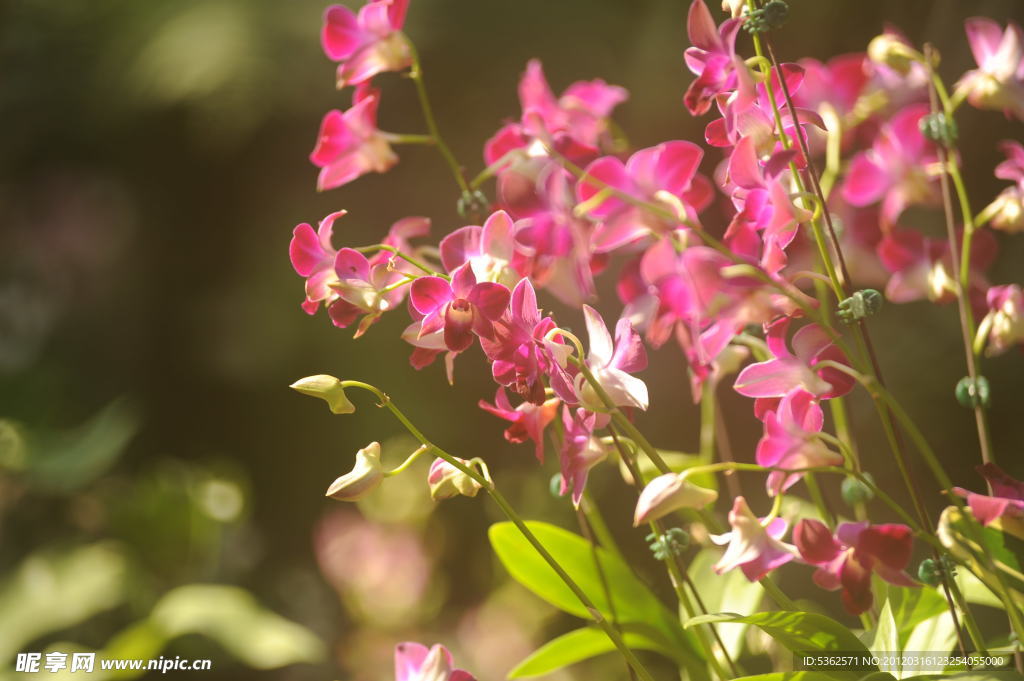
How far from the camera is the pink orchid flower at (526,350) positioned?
0.24 metres

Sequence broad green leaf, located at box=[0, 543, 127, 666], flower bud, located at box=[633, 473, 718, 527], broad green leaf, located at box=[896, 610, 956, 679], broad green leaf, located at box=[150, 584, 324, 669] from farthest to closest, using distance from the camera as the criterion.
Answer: broad green leaf, located at box=[0, 543, 127, 666]
broad green leaf, located at box=[150, 584, 324, 669]
broad green leaf, located at box=[896, 610, 956, 679]
flower bud, located at box=[633, 473, 718, 527]

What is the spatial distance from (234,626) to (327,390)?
511 mm

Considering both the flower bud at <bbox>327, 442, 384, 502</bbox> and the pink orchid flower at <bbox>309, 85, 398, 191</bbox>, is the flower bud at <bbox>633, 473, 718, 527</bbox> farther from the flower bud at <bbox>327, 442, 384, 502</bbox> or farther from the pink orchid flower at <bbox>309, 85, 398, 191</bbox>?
the pink orchid flower at <bbox>309, 85, 398, 191</bbox>

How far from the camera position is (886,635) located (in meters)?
0.28

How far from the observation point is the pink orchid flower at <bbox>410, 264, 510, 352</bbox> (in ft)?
0.77

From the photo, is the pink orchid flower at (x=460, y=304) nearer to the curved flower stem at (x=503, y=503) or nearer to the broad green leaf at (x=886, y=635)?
the curved flower stem at (x=503, y=503)

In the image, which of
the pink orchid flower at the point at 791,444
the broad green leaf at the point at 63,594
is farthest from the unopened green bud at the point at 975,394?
the broad green leaf at the point at 63,594

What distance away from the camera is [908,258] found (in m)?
0.35

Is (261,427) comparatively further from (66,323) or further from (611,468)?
(611,468)

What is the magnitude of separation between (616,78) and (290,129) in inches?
21.1

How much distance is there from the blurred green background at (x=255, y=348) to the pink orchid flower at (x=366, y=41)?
44cm

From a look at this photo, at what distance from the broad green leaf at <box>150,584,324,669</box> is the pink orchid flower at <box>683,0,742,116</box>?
1.68ft

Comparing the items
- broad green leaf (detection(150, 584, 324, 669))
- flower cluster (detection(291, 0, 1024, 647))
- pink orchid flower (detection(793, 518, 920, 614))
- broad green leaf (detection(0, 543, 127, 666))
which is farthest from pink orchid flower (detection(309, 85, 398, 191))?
broad green leaf (detection(0, 543, 127, 666))

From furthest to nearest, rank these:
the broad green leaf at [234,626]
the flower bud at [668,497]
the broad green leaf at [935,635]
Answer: the broad green leaf at [234,626] → the broad green leaf at [935,635] → the flower bud at [668,497]
